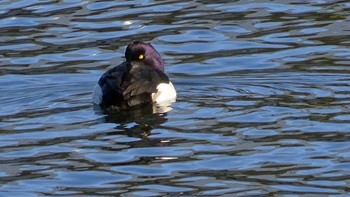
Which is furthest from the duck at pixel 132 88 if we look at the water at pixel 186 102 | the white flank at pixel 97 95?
the water at pixel 186 102

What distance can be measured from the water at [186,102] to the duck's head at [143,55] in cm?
39

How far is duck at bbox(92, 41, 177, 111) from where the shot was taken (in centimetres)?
1432

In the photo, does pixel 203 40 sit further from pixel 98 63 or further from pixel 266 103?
pixel 266 103

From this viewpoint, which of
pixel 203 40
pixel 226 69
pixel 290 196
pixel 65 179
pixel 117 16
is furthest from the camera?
pixel 117 16

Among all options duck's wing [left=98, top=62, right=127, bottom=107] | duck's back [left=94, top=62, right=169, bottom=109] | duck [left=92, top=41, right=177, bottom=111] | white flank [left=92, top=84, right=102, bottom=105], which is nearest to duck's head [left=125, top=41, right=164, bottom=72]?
duck [left=92, top=41, right=177, bottom=111]

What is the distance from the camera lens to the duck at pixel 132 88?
1432 cm

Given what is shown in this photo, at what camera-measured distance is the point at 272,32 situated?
1772 cm


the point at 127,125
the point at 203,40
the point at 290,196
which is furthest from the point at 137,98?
the point at 290,196

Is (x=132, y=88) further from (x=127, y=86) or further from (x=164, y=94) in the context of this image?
(x=164, y=94)

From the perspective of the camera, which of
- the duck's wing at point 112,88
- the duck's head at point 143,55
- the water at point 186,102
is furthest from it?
the duck's head at point 143,55

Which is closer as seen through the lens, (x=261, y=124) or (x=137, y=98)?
(x=261, y=124)

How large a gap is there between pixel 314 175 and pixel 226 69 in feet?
17.2

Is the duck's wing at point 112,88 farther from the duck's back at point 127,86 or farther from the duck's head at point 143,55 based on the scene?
the duck's head at point 143,55

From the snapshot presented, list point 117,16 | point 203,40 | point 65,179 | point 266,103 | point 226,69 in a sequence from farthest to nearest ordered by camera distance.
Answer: point 117,16 → point 203,40 → point 226,69 → point 266,103 → point 65,179
